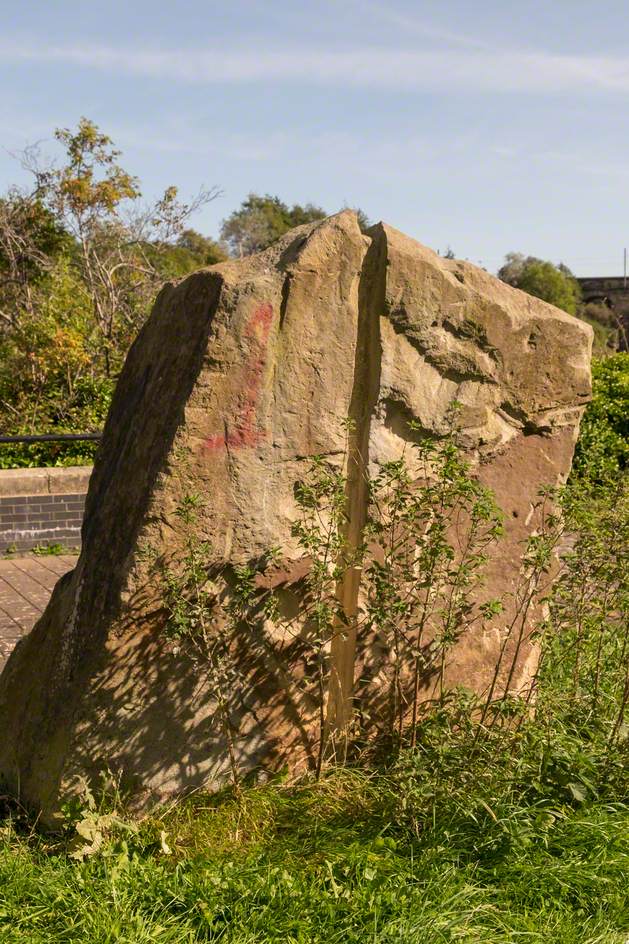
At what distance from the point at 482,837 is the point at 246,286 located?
200 cm

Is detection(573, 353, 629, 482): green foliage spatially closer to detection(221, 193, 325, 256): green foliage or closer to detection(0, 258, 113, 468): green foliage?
detection(0, 258, 113, 468): green foliage

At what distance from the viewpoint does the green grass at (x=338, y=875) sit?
2984 millimetres

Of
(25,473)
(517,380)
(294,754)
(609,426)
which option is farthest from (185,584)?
(609,426)

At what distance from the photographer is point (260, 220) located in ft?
139

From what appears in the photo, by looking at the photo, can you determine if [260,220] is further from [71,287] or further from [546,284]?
[71,287]

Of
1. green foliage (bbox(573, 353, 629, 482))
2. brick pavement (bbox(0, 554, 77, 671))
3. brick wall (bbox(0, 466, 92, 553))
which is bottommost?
brick pavement (bbox(0, 554, 77, 671))

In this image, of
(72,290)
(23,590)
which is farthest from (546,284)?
(23,590)

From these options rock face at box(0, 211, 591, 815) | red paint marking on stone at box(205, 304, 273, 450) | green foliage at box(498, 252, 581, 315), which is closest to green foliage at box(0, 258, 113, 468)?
rock face at box(0, 211, 591, 815)

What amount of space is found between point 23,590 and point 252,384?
4775 mm

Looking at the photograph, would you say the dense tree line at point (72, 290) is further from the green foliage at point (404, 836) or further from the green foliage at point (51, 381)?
the green foliage at point (404, 836)

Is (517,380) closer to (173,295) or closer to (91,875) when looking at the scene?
(173,295)

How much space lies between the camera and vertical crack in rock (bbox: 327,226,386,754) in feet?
13.0

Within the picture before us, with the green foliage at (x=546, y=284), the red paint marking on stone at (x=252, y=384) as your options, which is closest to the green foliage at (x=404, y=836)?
the red paint marking on stone at (x=252, y=384)

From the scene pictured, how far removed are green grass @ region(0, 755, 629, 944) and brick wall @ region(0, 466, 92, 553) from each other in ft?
18.6
